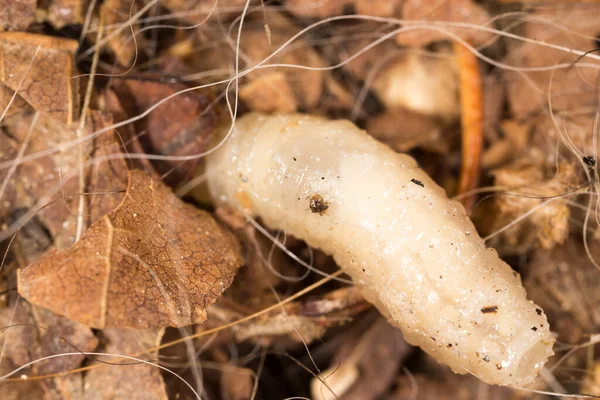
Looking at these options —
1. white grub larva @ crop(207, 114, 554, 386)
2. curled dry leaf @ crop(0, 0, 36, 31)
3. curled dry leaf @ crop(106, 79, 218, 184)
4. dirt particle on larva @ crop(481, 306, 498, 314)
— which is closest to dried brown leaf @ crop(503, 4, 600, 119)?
white grub larva @ crop(207, 114, 554, 386)

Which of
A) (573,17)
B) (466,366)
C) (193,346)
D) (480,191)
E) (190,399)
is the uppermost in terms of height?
(573,17)

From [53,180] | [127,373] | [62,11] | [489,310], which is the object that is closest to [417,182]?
[489,310]

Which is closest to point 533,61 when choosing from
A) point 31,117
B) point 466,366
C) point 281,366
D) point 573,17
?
point 573,17

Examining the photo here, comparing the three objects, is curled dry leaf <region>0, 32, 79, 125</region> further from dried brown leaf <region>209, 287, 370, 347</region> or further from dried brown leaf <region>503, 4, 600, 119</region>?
dried brown leaf <region>503, 4, 600, 119</region>

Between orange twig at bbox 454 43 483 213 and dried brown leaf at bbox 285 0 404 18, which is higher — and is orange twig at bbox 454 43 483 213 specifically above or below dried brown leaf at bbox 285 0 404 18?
below

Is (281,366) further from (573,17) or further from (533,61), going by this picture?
(573,17)

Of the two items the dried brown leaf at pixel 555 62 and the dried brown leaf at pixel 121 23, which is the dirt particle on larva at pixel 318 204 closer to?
the dried brown leaf at pixel 121 23
